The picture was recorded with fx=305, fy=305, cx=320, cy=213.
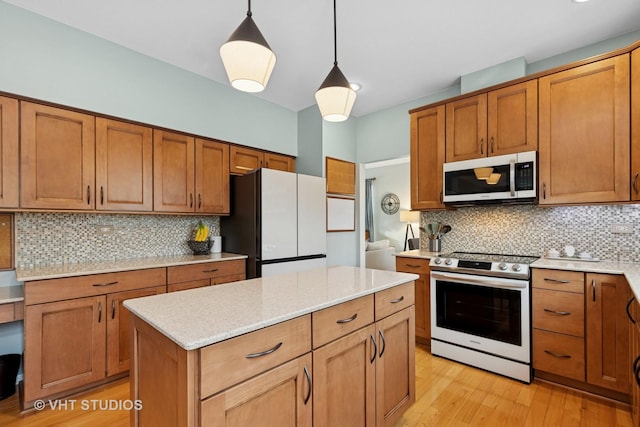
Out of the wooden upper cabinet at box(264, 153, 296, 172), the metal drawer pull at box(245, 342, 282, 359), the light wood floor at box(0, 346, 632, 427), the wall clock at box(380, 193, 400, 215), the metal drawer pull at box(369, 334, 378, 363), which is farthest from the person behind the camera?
the wall clock at box(380, 193, 400, 215)

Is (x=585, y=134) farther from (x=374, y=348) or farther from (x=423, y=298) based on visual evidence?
(x=374, y=348)

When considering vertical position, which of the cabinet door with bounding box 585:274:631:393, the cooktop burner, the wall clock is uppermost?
the wall clock

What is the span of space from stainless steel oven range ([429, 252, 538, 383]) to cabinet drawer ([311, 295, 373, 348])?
1.50m

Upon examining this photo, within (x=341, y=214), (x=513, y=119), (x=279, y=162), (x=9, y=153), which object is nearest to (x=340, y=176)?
(x=341, y=214)

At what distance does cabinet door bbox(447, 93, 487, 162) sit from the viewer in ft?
9.46

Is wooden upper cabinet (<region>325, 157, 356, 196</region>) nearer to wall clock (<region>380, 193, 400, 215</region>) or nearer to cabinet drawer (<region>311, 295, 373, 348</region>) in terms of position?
cabinet drawer (<region>311, 295, 373, 348</region>)

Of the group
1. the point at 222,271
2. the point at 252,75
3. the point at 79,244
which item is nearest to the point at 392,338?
the point at 252,75

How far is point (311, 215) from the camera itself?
3543 mm

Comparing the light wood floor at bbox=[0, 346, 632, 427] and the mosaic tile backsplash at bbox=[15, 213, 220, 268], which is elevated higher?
the mosaic tile backsplash at bbox=[15, 213, 220, 268]

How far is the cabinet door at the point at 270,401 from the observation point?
0.97 m

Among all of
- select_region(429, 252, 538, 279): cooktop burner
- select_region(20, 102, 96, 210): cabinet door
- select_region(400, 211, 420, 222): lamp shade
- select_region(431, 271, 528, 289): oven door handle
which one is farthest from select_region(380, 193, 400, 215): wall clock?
select_region(20, 102, 96, 210): cabinet door

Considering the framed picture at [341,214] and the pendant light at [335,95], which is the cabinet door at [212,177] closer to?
the framed picture at [341,214]

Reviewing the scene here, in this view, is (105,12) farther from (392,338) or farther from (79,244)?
(392,338)

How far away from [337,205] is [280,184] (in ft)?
3.84
